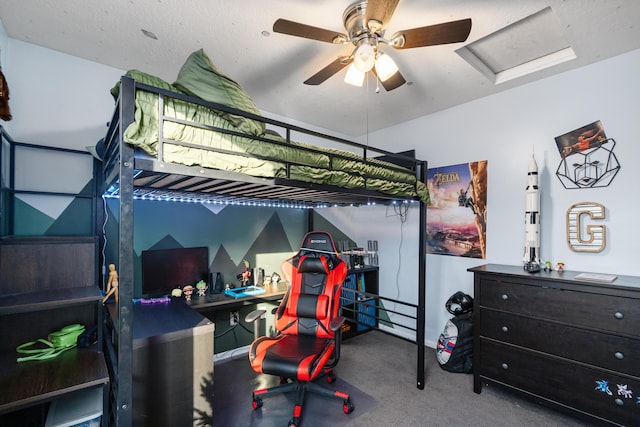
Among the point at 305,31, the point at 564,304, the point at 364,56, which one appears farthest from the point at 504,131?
the point at 305,31

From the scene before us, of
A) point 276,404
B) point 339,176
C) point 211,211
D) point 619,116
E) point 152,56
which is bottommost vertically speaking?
point 276,404

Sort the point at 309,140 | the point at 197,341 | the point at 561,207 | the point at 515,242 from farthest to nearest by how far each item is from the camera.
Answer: the point at 309,140 → the point at 515,242 → the point at 561,207 → the point at 197,341

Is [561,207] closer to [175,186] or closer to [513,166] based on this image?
[513,166]

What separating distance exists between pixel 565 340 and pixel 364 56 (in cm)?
244

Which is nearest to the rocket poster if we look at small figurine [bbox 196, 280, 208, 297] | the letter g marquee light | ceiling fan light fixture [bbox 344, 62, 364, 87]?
the letter g marquee light

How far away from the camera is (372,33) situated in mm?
1712

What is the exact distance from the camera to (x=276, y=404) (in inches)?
90.0

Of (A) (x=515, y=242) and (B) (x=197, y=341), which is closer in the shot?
(B) (x=197, y=341)

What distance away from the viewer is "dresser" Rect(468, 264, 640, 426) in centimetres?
186

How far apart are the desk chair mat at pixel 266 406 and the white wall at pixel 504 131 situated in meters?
1.44

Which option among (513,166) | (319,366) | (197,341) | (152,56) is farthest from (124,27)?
(513,166)

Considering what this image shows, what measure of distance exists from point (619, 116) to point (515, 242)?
1246mm

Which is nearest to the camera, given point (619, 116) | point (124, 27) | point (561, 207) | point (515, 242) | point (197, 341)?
point (197, 341)

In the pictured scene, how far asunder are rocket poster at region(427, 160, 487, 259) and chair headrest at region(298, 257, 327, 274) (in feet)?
4.91
